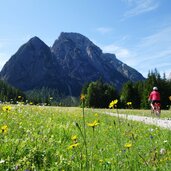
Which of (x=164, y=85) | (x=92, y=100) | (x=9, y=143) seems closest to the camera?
(x=9, y=143)

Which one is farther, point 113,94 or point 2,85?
point 2,85

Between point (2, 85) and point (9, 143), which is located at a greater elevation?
point (2, 85)

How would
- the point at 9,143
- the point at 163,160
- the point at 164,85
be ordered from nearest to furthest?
the point at 163,160
the point at 9,143
the point at 164,85

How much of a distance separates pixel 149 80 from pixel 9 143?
4245 inches

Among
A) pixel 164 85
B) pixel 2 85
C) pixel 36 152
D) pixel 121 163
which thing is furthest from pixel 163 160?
pixel 2 85

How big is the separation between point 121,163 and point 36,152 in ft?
4.75

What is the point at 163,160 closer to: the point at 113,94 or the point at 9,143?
the point at 9,143

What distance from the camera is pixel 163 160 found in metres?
6.08

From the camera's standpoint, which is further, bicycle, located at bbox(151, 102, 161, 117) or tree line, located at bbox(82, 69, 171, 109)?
tree line, located at bbox(82, 69, 171, 109)

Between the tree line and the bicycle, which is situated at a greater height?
the tree line

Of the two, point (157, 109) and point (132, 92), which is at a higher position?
point (132, 92)

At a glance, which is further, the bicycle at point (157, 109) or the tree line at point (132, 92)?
the tree line at point (132, 92)

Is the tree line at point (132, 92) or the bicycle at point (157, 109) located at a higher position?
the tree line at point (132, 92)

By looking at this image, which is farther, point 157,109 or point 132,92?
point 132,92
